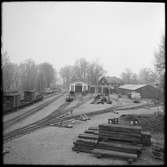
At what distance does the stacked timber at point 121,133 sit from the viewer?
8273mm

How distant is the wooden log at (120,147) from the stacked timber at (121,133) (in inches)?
14.8

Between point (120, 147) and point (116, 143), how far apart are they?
1.45 ft

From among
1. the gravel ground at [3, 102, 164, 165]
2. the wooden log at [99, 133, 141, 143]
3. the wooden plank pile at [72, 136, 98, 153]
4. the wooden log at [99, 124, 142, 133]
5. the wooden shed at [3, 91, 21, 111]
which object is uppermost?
the wooden shed at [3, 91, 21, 111]

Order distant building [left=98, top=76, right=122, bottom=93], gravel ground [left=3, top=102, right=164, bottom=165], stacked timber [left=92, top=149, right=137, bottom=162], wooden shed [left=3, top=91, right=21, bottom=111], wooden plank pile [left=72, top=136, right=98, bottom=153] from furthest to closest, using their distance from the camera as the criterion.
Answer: distant building [left=98, top=76, right=122, bottom=93], wooden shed [left=3, top=91, right=21, bottom=111], wooden plank pile [left=72, top=136, right=98, bottom=153], gravel ground [left=3, top=102, right=164, bottom=165], stacked timber [left=92, top=149, right=137, bottom=162]

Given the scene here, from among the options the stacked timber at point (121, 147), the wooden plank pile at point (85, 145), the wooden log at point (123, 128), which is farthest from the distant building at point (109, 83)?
the stacked timber at point (121, 147)

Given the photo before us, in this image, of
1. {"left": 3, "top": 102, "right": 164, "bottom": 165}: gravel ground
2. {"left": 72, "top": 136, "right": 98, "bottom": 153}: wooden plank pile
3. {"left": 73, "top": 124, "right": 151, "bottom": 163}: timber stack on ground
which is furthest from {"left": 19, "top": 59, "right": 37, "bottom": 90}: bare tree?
{"left": 73, "top": 124, "right": 151, "bottom": 163}: timber stack on ground

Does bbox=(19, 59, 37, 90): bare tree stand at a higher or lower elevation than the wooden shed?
higher

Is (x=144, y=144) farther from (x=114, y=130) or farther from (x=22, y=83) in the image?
(x=22, y=83)

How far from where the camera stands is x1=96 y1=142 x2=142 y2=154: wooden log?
25.5 feet

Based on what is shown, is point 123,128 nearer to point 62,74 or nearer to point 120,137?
point 120,137

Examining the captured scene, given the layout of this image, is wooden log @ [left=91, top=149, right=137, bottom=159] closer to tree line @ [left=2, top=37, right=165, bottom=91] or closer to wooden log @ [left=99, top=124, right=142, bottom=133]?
wooden log @ [left=99, top=124, right=142, bottom=133]

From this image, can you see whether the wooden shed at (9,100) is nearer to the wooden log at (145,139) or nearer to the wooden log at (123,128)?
the wooden log at (123,128)

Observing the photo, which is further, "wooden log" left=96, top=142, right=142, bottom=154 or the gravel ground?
"wooden log" left=96, top=142, right=142, bottom=154

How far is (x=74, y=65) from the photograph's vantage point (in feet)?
271
